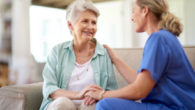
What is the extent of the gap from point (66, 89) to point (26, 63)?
314 centimetres

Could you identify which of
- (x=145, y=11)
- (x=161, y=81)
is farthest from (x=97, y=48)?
(x=161, y=81)

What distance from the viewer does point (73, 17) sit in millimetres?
1862

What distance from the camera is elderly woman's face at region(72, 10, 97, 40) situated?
183 centimetres

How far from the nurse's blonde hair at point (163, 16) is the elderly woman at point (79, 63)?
19.4 inches

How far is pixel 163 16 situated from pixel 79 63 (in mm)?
663

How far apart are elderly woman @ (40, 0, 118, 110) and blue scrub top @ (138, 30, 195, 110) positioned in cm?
53

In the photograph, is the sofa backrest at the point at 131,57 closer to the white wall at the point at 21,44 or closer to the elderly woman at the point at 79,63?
the elderly woman at the point at 79,63

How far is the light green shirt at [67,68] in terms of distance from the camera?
179 centimetres

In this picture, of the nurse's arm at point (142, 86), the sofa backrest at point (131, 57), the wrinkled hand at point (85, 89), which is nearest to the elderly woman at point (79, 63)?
the wrinkled hand at point (85, 89)

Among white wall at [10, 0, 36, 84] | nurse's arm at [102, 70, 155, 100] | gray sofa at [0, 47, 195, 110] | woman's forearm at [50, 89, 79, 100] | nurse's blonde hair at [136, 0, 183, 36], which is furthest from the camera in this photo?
white wall at [10, 0, 36, 84]

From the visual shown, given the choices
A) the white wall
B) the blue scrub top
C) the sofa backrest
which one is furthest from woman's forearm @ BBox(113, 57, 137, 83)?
the white wall

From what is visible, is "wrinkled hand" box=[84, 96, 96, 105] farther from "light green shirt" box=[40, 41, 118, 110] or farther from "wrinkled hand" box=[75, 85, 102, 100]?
"light green shirt" box=[40, 41, 118, 110]

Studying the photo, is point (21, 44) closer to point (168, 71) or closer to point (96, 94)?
point (96, 94)

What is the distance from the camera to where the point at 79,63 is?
1.85 meters
